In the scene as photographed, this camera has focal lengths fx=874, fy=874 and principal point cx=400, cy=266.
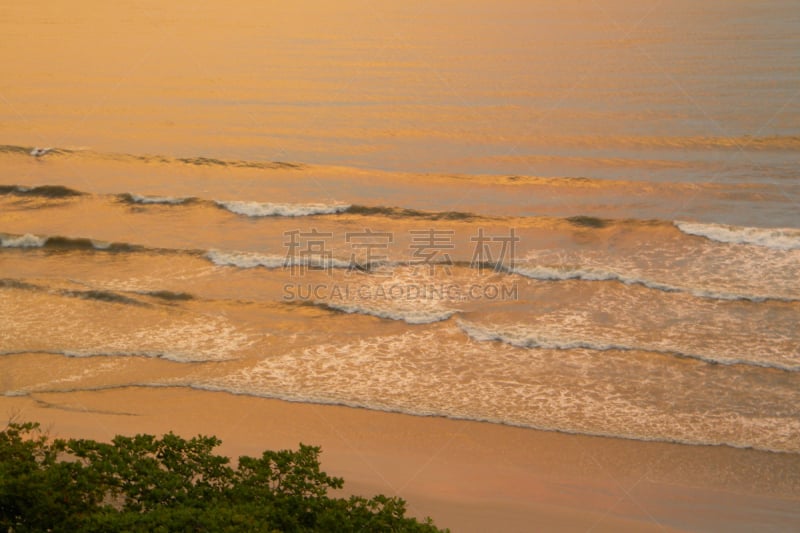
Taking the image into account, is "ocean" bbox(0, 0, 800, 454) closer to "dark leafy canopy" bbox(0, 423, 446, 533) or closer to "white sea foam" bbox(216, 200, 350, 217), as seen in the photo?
"white sea foam" bbox(216, 200, 350, 217)

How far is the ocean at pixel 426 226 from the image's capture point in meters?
10.2

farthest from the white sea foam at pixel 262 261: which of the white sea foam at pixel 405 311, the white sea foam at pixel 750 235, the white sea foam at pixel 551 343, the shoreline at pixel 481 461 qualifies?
the white sea foam at pixel 750 235

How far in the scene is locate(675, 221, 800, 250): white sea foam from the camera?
14.2m

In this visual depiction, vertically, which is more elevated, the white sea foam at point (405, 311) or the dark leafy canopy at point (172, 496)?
the white sea foam at point (405, 311)

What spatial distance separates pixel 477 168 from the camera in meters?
18.4

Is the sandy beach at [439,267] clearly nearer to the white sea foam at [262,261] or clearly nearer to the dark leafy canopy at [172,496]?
the white sea foam at [262,261]

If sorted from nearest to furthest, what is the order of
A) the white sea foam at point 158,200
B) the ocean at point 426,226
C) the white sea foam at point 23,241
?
the ocean at point 426,226 < the white sea foam at point 23,241 < the white sea foam at point 158,200

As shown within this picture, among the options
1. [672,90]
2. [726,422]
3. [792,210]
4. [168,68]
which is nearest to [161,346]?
[726,422]

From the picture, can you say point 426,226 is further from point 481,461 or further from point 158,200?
point 481,461

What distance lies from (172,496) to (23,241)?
10449 millimetres

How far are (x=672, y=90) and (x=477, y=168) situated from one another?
24.4ft

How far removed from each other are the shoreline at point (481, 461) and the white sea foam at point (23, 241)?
20.2 feet

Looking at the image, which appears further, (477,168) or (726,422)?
(477,168)

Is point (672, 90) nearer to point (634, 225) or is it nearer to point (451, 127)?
point (451, 127)
